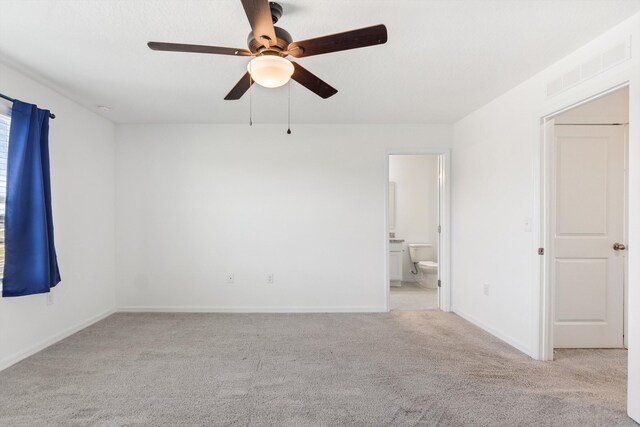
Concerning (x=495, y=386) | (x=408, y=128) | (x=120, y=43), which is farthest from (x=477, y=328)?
(x=120, y=43)

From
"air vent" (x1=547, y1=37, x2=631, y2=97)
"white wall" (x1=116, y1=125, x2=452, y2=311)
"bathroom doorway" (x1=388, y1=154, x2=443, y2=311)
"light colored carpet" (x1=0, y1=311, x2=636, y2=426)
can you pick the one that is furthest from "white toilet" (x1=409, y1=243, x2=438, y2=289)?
"air vent" (x1=547, y1=37, x2=631, y2=97)

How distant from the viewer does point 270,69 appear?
163cm

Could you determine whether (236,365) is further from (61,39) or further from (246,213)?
(61,39)

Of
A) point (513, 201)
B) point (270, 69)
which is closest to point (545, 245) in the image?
point (513, 201)

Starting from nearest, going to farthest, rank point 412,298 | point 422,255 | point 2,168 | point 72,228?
point 2,168 < point 72,228 < point 412,298 < point 422,255

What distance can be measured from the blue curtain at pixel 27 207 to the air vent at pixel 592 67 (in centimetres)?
420

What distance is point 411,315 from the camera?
3854 millimetres

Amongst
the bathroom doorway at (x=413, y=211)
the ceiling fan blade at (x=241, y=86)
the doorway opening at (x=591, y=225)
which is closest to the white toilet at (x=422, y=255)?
the bathroom doorway at (x=413, y=211)

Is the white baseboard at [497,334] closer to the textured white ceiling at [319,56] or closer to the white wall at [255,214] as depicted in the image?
the white wall at [255,214]

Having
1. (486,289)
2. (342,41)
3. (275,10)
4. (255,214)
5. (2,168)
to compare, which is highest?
(275,10)

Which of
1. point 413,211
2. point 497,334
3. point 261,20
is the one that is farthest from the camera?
point 413,211

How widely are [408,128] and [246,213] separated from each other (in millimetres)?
2323

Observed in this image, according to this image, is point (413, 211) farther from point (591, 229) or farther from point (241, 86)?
point (241, 86)

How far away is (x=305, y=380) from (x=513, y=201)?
2.42 metres
